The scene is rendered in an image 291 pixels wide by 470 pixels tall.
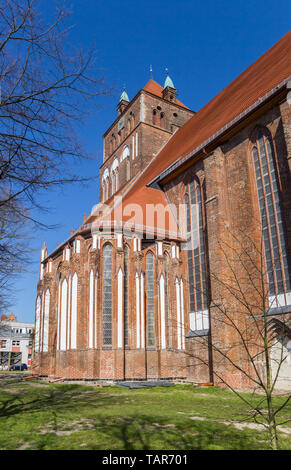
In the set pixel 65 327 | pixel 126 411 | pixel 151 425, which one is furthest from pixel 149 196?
pixel 151 425

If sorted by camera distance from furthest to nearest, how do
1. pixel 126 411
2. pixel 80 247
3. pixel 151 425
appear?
pixel 80 247
pixel 126 411
pixel 151 425

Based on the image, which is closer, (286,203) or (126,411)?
(126,411)

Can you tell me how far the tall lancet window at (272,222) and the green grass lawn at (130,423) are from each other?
367 centimetres

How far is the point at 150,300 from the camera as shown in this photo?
16875mm

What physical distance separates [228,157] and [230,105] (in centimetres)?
460

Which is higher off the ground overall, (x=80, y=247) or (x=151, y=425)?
(x=80, y=247)

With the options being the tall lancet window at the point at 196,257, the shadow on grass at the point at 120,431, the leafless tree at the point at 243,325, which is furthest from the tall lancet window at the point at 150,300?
the shadow on grass at the point at 120,431

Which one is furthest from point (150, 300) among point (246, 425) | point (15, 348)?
point (15, 348)

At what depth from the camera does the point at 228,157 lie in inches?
597

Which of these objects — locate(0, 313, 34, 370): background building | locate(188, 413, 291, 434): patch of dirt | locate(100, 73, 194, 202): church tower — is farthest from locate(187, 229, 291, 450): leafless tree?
locate(0, 313, 34, 370): background building

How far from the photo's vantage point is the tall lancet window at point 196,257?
15601 mm

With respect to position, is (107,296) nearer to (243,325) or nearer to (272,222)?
(243,325)

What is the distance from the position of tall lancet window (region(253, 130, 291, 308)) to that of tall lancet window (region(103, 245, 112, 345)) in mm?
6912

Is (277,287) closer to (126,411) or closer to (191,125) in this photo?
(126,411)
